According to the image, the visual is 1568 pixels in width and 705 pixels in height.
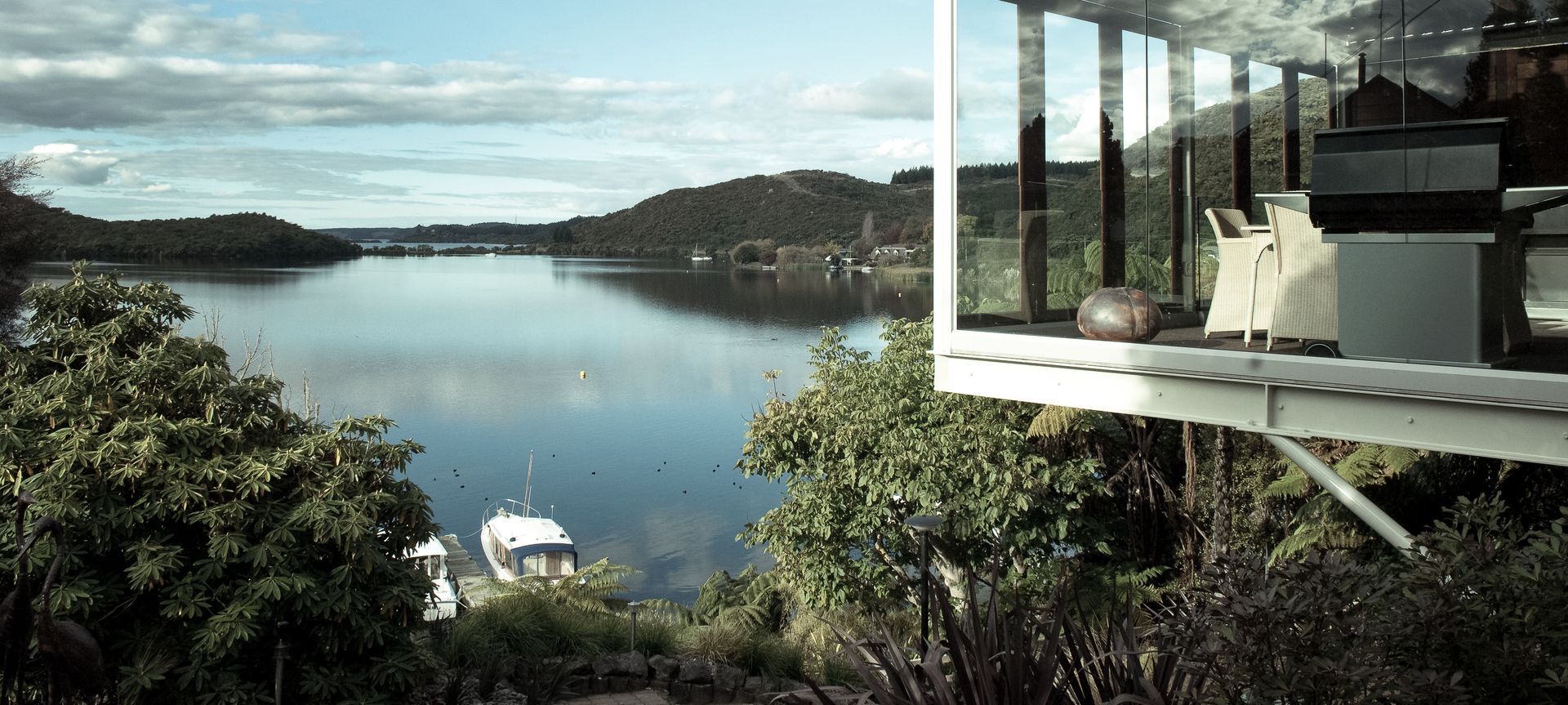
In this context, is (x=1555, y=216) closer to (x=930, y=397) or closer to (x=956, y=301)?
(x=956, y=301)

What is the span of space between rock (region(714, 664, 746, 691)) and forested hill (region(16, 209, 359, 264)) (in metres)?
25.9

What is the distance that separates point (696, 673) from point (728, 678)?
22cm

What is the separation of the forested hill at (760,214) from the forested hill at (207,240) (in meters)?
20.3

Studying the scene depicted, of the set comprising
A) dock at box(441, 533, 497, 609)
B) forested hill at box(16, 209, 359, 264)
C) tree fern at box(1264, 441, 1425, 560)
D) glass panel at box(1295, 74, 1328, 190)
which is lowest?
dock at box(441, 533, 497, 609)

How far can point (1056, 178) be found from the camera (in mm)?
6043

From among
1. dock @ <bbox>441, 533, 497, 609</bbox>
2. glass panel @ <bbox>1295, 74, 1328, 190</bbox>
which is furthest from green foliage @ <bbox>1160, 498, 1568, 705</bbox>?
dock @ <bbox>441, 533, 497, 609</bbox>

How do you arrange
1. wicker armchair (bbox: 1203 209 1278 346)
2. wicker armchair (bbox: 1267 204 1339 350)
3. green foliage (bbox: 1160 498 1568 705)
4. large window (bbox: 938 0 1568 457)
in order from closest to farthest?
1. green foliage (bbox: 1160 498 1568 705)
2. large window (bbox: 938 0 1568 457)
3. wicker armchair (bbox: 1267 204 1339 350)
4. wicker armchair (bbox: 1203 209 1278 346)

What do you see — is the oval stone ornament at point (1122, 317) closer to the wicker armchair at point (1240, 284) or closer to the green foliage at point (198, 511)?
the wicker armchair at point (1240, 284)

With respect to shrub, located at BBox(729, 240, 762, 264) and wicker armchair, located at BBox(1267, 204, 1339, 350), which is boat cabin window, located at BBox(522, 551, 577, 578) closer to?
wicker armchair, located at BBox(1267, 204, 1339, 350)

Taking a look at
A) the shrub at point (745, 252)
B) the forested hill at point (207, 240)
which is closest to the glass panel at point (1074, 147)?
the forested hill at point (207, 240)

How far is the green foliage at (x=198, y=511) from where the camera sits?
16.3ft

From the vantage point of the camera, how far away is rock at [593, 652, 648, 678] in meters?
7.18

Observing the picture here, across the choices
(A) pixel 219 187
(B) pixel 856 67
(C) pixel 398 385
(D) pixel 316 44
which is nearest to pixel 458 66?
(D) pixel 316 44

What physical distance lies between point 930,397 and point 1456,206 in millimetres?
7184
